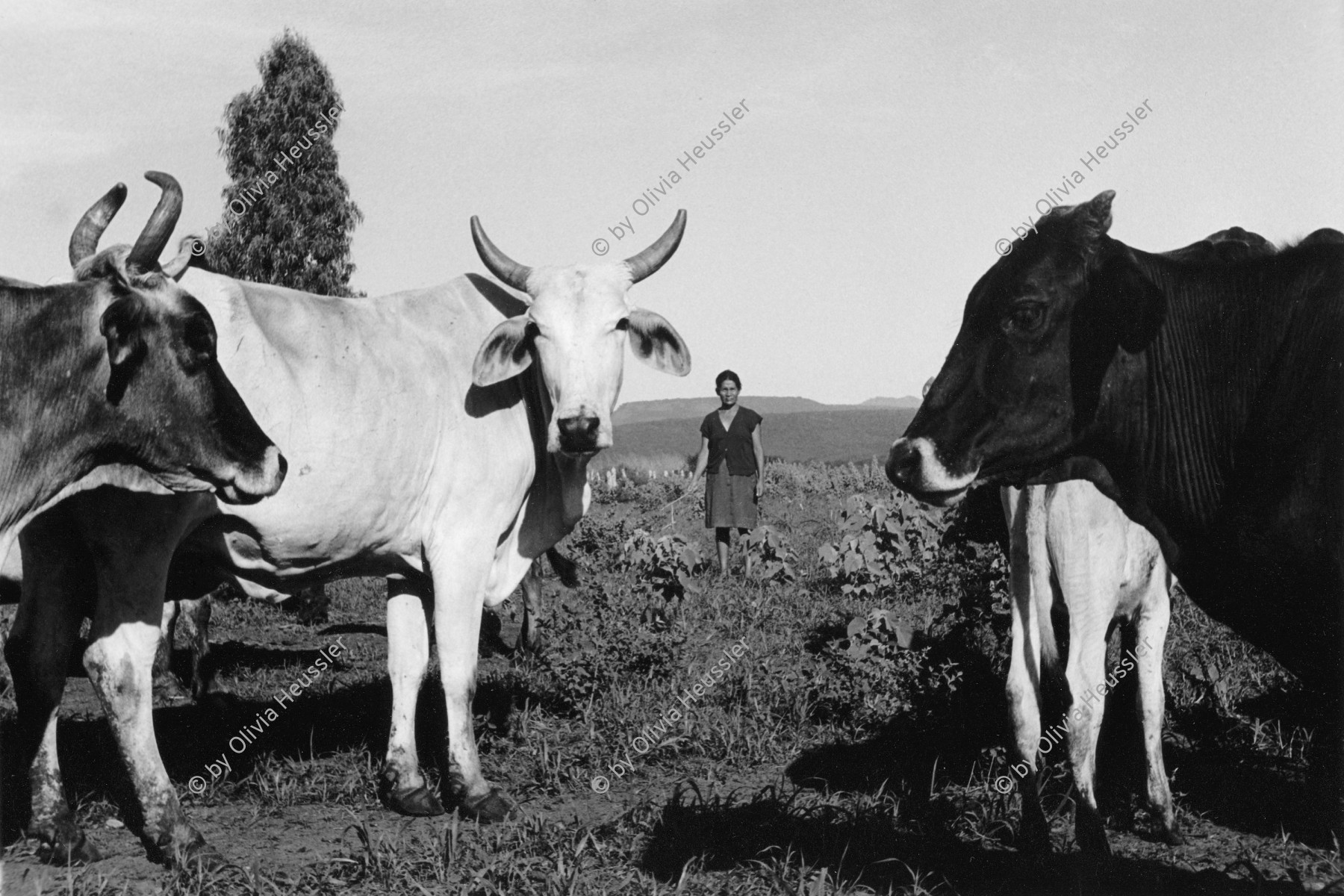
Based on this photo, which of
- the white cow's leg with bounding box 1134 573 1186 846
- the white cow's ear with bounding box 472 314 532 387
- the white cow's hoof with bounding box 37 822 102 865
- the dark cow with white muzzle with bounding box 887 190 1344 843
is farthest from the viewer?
the white cow's ear with bounding box 472 314 532 387

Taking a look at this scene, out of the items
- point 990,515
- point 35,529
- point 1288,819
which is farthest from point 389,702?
point 1288,819

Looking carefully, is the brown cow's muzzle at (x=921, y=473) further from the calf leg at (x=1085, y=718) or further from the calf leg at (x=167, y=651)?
the calf leg at (x=167, y=651)

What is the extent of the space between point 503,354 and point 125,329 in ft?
5.87

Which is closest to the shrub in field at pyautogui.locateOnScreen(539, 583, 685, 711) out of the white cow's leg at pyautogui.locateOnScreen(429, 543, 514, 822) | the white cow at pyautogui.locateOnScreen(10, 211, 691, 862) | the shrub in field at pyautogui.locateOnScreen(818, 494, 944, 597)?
the white cow at pyautogui.locateOnScreen(10, 211, 691, 862)

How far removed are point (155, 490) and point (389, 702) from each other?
3.00 metres

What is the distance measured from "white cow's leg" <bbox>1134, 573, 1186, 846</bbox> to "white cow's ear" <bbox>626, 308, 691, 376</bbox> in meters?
2.13

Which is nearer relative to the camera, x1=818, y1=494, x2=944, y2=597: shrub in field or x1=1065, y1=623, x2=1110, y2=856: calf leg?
x1=1065, y1=623, x2=1110, y2=856: calf leg

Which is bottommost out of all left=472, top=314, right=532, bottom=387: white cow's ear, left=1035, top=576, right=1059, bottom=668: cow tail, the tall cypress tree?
left=1035, top=576, right=1059, bottom=668: cow tail

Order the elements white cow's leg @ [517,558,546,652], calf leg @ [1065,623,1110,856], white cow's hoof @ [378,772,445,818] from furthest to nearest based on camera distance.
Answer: white cow's leg @ [517,558,546,652], white cow's hoof @ [378,772,445,818], calf leg @ [1065,623,1110,856]

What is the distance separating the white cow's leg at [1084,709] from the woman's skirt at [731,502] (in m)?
7.44

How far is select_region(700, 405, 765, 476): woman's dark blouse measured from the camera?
40.5 feet

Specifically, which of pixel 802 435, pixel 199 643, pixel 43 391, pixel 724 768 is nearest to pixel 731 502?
pixel 199 643

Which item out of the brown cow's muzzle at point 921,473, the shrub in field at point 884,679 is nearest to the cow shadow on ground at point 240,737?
the shrub in field at point 884,679

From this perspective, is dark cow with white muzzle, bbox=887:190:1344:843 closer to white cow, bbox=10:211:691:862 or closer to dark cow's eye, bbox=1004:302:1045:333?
dark cow's eye, bbox=1004:302:1045:333
